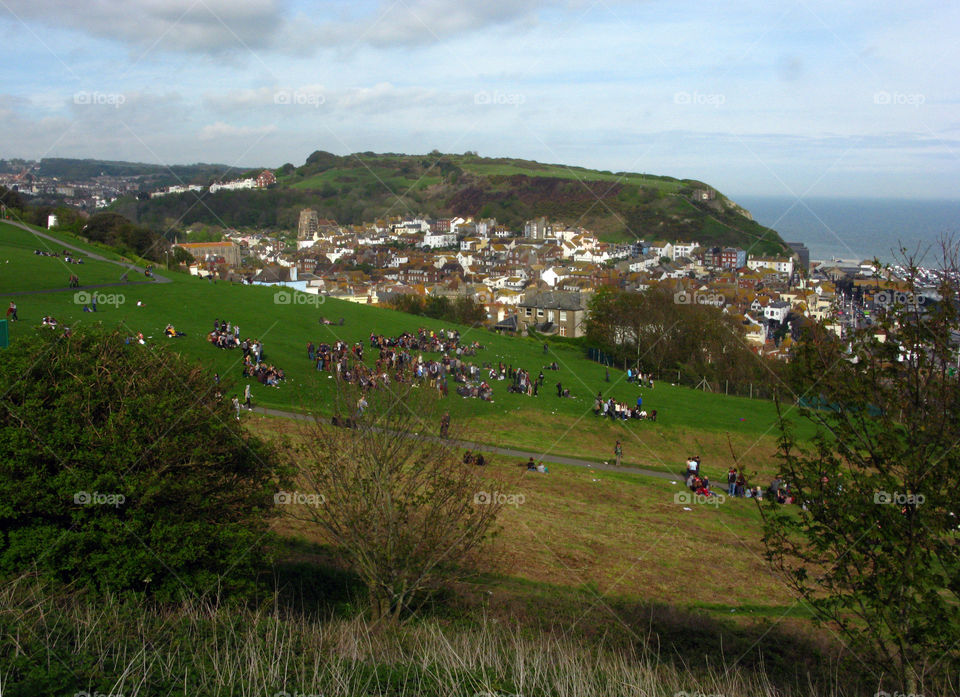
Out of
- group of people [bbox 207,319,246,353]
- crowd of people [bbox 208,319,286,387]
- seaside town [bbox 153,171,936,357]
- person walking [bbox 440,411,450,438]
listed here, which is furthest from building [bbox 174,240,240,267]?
person walking [bbox 440,411,450,438]

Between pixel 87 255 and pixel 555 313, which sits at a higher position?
pixel 87 255

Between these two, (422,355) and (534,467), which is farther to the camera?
(422,355)

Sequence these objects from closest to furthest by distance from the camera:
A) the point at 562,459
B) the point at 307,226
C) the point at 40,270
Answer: the point at 562,459 < the point at 40,270 < the point at 307,226

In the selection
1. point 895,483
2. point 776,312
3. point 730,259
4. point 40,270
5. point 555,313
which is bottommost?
point 555,313

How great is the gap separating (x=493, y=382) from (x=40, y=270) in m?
27.3

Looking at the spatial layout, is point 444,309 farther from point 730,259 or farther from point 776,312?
point 730,259

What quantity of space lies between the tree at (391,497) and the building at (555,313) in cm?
5640

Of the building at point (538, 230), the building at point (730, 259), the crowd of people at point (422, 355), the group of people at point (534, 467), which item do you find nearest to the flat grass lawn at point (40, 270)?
the crowd of people at point (422, 355)

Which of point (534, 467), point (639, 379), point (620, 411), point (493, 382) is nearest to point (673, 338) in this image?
point (639, 379)

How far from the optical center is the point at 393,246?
6225 inches

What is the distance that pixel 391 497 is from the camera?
10438 mm

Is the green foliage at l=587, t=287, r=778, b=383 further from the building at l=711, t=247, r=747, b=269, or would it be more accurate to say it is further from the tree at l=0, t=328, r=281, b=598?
the building at l=711, t=247, r=747, b=269

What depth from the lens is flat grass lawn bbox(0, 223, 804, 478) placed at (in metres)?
28.3

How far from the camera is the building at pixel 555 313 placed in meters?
68.8
